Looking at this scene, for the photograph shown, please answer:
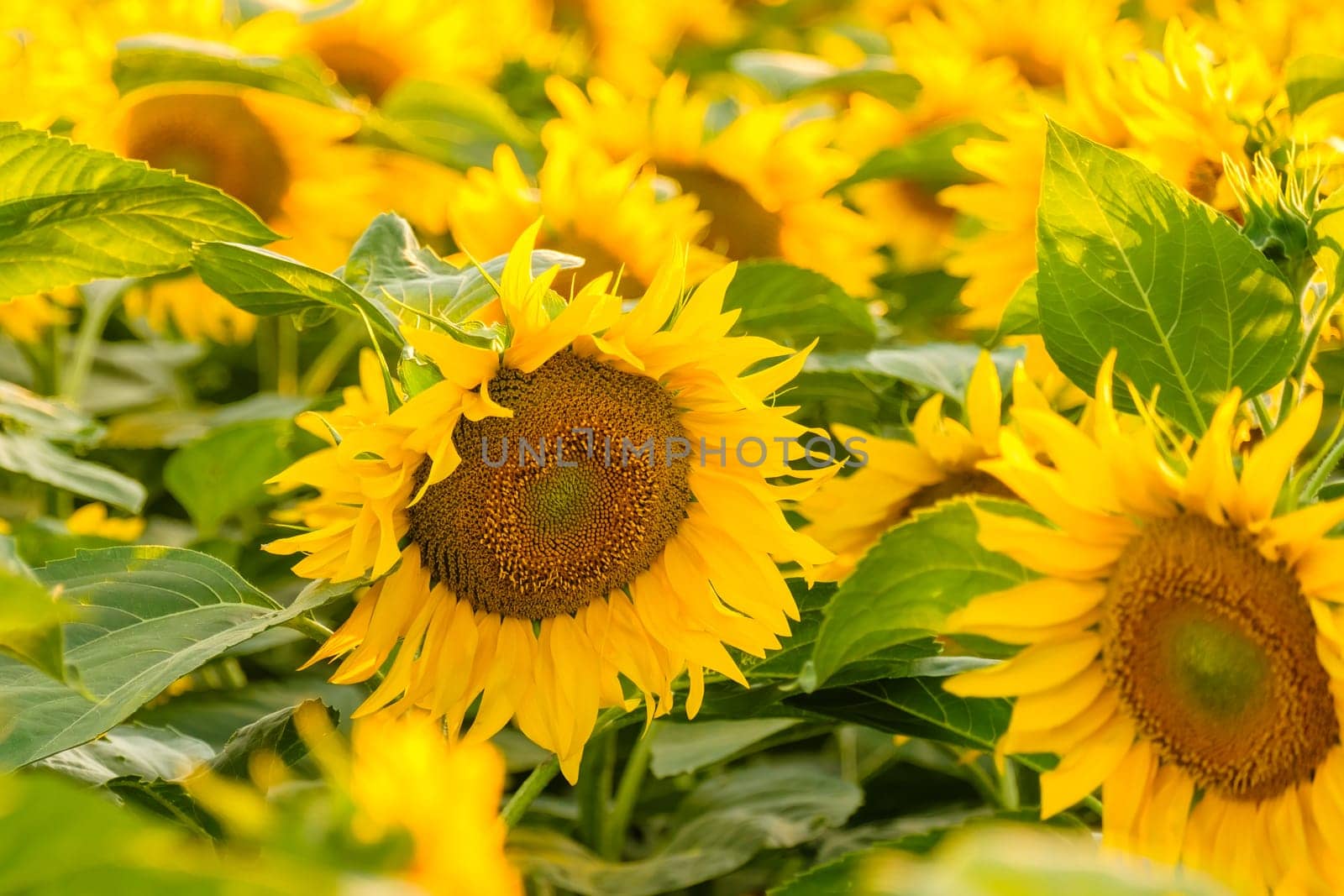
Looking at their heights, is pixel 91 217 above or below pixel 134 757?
above

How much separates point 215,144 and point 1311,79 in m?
1.07

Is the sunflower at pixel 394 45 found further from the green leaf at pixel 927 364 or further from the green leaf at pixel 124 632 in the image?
the green leaf at pixel 124 632

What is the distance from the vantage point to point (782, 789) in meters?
1.21

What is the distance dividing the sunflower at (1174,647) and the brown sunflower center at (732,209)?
861 mm

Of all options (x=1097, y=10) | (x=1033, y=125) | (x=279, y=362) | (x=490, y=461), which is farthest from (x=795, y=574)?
(x=1097, y=10)

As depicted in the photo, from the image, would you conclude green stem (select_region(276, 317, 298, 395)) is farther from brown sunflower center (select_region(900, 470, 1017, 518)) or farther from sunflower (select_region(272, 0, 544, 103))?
brown sunflower center (select_region(900, 470, 1017, 518))

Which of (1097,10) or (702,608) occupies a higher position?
(1097,10)

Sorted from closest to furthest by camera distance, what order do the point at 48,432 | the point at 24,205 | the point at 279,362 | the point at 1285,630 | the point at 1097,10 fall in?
the point at 1285,630, the point at 24,205, the point at 48,432, the point at 279,362, the point at 1097,10

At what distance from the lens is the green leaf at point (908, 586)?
2.52 ft

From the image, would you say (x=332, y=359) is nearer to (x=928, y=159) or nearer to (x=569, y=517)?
(x=928, y=159)

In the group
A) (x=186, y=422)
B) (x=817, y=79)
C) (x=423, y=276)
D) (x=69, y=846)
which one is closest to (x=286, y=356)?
(x=186, y=422)

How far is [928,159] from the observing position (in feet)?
4.80

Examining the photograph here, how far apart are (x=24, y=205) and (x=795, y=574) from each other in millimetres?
498

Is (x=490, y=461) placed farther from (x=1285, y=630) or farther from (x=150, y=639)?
(x=1285, y=630)
